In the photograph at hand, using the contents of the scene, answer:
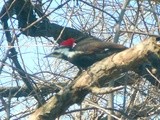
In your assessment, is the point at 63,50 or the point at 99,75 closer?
the point at 99,75

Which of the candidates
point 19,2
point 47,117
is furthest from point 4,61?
point 19,2

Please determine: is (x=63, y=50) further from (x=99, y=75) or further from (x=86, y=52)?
(x=99, y=75)

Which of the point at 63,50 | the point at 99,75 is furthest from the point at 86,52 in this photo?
the point at 99,75

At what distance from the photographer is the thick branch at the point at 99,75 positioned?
350 cm

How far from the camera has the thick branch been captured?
3502mm

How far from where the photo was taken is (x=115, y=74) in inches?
147

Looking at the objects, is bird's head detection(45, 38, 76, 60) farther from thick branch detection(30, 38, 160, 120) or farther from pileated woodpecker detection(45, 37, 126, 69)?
thick branch detection(30, 38, 160, 120)

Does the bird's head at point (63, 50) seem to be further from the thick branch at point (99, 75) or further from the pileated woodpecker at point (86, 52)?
the thick branch at point (99, 75)

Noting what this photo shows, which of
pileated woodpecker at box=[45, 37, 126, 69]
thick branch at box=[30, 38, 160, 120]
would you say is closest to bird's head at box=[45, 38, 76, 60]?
pileated woodpecker at box=[45, 37, 126, 69]

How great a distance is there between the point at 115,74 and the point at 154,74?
1.14 meters

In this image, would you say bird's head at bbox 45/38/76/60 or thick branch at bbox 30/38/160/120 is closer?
thick branch at bbox 30/38/160/120

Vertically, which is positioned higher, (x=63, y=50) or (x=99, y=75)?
(x=63, y=50)

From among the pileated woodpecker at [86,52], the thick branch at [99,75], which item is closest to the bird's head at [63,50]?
the pileated woodpecker at [86,52]

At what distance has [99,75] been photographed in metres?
3.73
